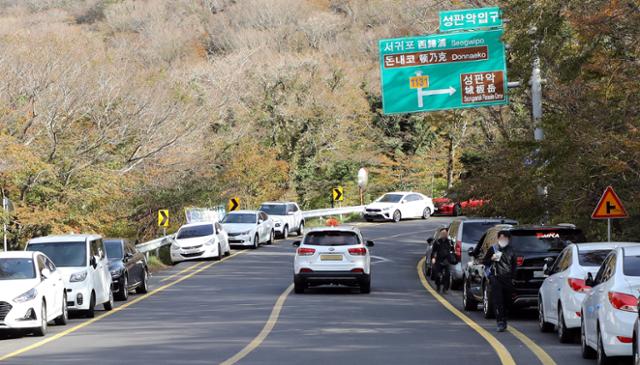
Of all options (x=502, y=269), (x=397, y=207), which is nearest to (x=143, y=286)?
(x=502, y=269)

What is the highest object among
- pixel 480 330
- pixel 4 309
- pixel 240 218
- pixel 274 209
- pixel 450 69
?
pixel 450 69

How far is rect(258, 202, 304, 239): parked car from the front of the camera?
5269 centimetres

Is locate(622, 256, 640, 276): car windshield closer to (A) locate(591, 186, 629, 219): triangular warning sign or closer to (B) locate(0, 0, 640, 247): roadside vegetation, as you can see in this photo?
(B) locate(0, 0, 640, 247): roadside vegetation

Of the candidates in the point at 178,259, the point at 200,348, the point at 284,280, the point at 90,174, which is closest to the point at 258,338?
the point at 200,348

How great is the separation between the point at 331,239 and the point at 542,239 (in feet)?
27.6

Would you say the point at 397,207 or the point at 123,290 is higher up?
the point at 397,207

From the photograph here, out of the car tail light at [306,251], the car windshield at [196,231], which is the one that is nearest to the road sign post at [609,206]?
the car tail light at [306,251]

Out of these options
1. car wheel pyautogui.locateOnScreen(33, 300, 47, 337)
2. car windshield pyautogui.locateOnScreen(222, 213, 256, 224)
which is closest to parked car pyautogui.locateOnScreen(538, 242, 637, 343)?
car wheel pyautogui.locateOnScreen(33, 300, 47, 337)

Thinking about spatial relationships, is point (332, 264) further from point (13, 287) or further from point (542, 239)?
point (13, 287)

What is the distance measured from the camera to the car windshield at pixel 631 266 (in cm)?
1316

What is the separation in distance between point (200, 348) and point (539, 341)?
501 cm

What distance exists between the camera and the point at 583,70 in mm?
25766

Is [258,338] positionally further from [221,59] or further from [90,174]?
[221,59]

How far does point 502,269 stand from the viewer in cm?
1911
